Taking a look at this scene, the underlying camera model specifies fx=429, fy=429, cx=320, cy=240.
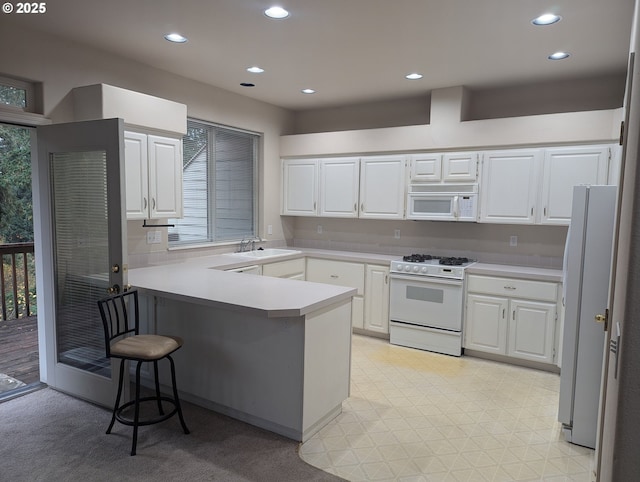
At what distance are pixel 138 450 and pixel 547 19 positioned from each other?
3.71 m

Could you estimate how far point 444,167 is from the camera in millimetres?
4570

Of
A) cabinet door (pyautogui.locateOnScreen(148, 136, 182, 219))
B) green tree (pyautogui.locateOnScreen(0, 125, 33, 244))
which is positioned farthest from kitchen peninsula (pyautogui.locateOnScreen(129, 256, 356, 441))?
green tree (pyautogui.locateOnScreen(0, 125, 33, 244))

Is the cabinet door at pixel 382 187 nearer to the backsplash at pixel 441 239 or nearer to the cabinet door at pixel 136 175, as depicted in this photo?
the backsplash at pixel 441 239

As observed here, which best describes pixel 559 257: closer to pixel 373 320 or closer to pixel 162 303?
pixel 373 320

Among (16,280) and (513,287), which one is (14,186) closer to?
(16,280)

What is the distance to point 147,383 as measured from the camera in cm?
343

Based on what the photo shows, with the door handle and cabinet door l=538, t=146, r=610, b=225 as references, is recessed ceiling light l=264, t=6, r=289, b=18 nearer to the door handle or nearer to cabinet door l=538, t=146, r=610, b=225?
the door handle

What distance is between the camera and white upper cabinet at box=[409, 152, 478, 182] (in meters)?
4.42

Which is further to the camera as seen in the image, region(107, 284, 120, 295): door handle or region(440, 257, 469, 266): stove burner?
region(440, 257, 469, 266): stove burner

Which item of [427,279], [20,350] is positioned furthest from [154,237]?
[427,279]

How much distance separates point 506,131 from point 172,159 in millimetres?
3179

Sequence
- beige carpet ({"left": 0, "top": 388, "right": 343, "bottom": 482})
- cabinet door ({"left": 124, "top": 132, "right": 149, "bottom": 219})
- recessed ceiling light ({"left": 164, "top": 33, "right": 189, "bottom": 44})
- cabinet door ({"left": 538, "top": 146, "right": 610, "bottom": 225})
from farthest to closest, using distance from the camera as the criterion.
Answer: cabinet door ({"left": 538, "top": 146, "right": 610, "bottom": 225}) < cabinet door ({"left": 124, "top": 132, "right": 149, "bottom": 219}) < recessed ceiling light ({"left": 164, "top": 33, "right": 189, "bottom": 44}) < beige carpet ({"left": 0, "top": 388, "right": 343, "bottom": 482})

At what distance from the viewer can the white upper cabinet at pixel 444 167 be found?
174 inches

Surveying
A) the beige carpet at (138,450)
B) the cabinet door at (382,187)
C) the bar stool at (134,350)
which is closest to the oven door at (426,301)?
the cabinet door at (382,187)
